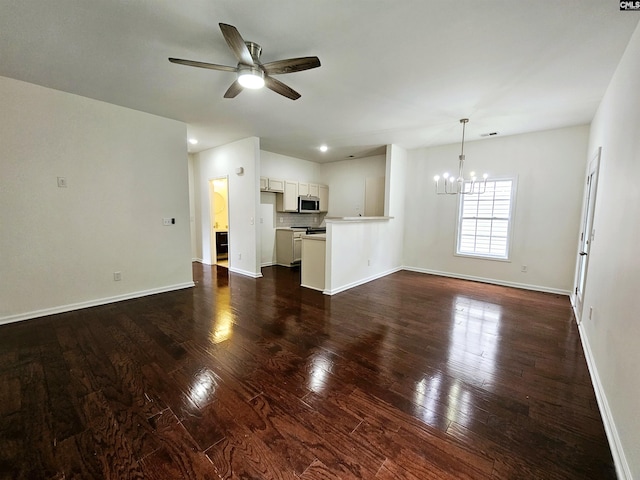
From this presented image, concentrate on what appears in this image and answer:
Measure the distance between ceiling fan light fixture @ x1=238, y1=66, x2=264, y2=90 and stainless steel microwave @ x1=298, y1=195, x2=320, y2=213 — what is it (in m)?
4.34

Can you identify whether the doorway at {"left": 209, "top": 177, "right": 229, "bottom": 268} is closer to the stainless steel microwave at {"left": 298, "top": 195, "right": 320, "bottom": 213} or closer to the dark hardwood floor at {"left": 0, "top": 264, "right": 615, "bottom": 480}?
the stainless steel microwave at {"left": 298, "top": 195, "right": 320, "bottom": 213}

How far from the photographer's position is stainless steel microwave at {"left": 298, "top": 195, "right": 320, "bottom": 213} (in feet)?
22.2

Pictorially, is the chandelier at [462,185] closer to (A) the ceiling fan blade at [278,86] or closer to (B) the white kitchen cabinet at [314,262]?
(B) the white kitchen cabinet at [314,262]

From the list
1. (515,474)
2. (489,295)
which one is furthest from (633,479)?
(489,295)

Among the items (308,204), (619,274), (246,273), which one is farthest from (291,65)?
(308,204)

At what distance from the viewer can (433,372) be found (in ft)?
7.27

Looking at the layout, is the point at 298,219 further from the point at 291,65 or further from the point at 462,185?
the point at 291,65

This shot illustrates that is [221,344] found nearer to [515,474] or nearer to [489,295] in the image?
[515,474]

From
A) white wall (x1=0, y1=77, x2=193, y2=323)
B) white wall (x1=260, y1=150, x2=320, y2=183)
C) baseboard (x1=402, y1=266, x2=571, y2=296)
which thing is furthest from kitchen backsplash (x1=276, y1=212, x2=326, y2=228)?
baseboard (x1=402, y1=266, x2=571, y2=296)

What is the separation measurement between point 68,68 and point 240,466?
388 centimetres

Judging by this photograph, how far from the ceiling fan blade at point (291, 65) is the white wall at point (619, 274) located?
7.58 feet

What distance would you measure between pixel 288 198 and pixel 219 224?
2751 millimetres

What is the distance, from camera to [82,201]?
344 centimetres

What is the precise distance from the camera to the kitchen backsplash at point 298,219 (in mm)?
6875
